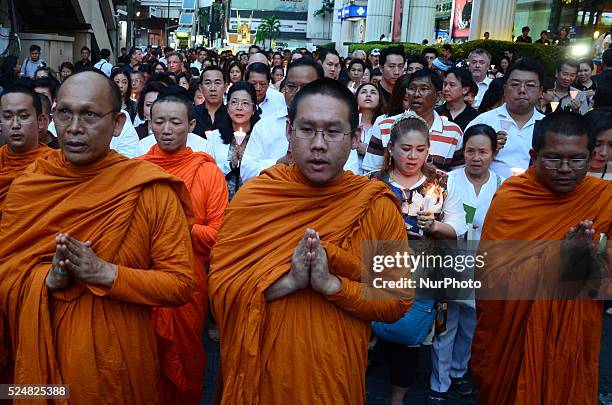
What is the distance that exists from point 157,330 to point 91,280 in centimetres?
91

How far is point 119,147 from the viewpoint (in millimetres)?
5496

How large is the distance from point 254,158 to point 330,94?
2529 millimetres

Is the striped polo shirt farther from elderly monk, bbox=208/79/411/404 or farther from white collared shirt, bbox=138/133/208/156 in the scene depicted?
elderly monk, bbox=208/79/411/404

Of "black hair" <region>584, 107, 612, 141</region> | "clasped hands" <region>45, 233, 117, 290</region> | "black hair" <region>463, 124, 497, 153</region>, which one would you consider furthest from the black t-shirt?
"clasped hands" <region>45, 233, 117, 290</region>

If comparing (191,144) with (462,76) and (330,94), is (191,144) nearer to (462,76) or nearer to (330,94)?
(330,94)

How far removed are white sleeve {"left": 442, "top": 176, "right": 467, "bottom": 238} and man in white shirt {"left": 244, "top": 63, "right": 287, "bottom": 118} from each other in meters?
3.88

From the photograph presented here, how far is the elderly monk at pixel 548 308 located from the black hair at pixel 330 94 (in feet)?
3.89

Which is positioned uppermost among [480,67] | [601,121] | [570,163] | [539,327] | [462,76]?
[480,67]

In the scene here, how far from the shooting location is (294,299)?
8.28ft

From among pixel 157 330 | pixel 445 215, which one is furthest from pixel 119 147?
pixel 445 215

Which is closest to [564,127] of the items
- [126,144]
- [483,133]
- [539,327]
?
[539,327]

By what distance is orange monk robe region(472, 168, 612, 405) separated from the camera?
302 cm

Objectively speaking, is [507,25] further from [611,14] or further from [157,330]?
[157,330]

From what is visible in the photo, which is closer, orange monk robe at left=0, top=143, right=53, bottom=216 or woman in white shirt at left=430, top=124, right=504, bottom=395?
orange monk robe at left=0, top=143, right=53, bottom=216
